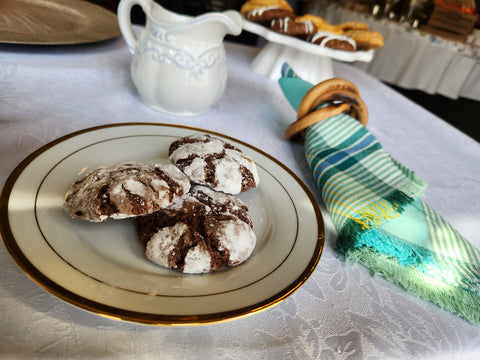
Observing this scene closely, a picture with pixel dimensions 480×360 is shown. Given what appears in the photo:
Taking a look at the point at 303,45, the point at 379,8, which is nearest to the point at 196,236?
the point at 303,45

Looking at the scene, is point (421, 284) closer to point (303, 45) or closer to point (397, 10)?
point (303, 45)

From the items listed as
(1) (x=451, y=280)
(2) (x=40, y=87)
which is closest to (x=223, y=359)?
(1) (x=451, y=280)

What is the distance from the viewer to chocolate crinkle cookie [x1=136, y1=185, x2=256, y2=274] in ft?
1.28

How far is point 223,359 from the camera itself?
0.34 metres

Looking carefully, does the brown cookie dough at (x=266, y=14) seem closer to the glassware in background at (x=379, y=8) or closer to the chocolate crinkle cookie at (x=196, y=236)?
the chocolate crinkle cookie at (x=196, y=236)

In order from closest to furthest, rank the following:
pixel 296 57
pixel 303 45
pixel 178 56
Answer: pixel 178 56 < pixel 303 45 < pixel 296 57

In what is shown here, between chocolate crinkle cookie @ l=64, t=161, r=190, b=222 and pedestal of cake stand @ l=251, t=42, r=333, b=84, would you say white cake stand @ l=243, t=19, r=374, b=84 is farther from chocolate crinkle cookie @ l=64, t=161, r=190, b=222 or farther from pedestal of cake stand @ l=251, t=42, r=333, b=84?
chocolate crinkle cookie @ l=64, t=161, r=190, b=222

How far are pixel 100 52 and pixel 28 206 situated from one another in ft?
2.27

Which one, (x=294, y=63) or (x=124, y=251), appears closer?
(x=124, y=251)

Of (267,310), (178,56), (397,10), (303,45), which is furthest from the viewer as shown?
(397,10)

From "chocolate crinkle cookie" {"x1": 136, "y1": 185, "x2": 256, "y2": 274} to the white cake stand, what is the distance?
→ 0.63 meters

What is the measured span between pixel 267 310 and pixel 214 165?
0.69 feet

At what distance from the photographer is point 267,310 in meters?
0.40

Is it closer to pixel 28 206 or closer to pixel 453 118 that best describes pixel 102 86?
pixel 28 206
